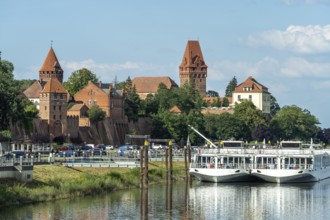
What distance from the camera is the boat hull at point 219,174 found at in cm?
9081

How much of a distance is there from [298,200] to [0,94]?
43365 millimetres

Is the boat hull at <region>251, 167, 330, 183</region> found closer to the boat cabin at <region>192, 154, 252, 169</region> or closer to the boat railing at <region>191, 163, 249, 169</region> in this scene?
the boat railing at <region>191, 163, 249, 169</region>

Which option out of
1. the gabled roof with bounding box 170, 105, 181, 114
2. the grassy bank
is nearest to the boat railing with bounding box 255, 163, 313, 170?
the grassy bank

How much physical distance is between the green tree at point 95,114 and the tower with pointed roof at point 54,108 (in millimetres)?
6692

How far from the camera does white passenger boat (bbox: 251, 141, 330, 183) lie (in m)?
90.8

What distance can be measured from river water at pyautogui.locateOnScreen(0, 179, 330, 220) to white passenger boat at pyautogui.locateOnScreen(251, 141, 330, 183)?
3.89 meters

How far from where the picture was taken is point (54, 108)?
154 m

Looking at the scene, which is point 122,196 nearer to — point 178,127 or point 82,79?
point 178,127

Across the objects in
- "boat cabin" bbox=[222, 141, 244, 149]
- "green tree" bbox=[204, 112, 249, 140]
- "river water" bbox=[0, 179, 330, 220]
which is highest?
"green tree" bbox=[204, 112, 249, 140]

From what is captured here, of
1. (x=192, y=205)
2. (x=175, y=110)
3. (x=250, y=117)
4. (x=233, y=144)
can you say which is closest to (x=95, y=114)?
(x=175, y=110)

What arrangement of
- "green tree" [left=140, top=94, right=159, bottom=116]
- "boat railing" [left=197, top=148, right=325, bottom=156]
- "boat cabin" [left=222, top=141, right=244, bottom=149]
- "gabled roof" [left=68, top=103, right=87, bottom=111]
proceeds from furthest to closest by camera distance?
1. "green tree" [left=140, top=94, right=159, bottom=116]
2. "gabled roof" [left=68, top=103, right=87, bottom=111]
3. "boat cabin" [left=222, top=141, right=244, bottom=149]
4. "boat railing" [left=197, top=148, right=325, bottom=156]

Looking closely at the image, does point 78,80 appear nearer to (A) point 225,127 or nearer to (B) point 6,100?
(A) point 225,127

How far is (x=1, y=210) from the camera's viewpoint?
200ft

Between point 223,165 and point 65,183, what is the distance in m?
26.0
